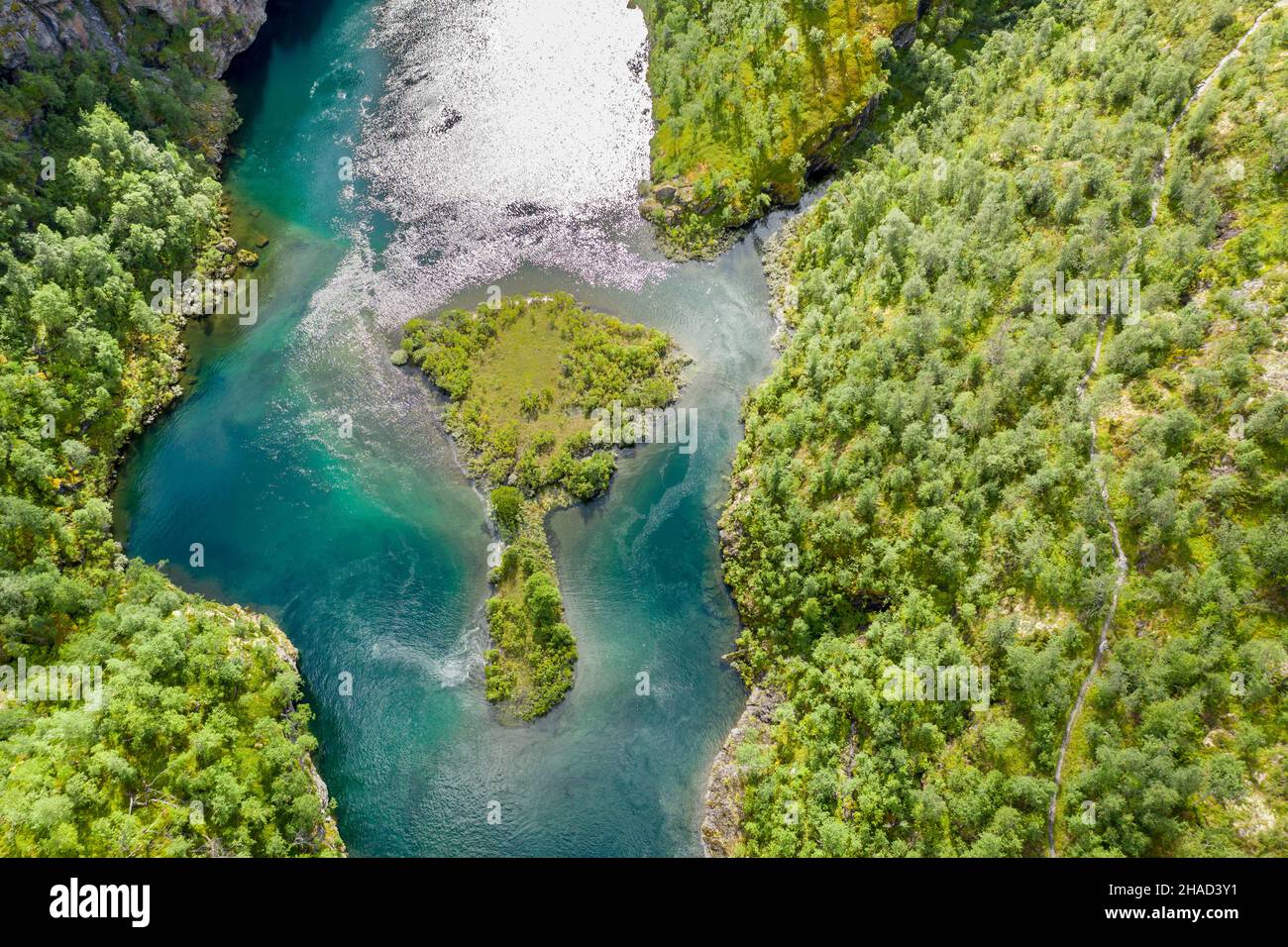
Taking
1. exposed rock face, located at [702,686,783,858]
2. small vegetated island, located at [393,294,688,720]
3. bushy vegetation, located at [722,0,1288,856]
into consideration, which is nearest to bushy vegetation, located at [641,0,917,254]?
bushy vegetation, located at [722,0,1288,856]

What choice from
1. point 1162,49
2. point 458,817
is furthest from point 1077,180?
point 458,817

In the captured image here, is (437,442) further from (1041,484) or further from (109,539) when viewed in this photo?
(1041,484)

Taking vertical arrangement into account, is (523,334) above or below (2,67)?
below

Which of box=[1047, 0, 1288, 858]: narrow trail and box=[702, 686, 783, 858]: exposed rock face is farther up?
box=[1047, 0, 1288, 858]: narrow trail

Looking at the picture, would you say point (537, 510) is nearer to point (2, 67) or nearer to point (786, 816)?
point (786, 816)

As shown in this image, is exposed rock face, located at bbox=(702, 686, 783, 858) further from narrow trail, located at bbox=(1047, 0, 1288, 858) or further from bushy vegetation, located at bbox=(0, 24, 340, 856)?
bushy vegetation, located at bbox=(0, 24, 340, 856)

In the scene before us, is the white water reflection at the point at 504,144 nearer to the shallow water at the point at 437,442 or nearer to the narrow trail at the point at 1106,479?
the shallow water at the point at 437,442
